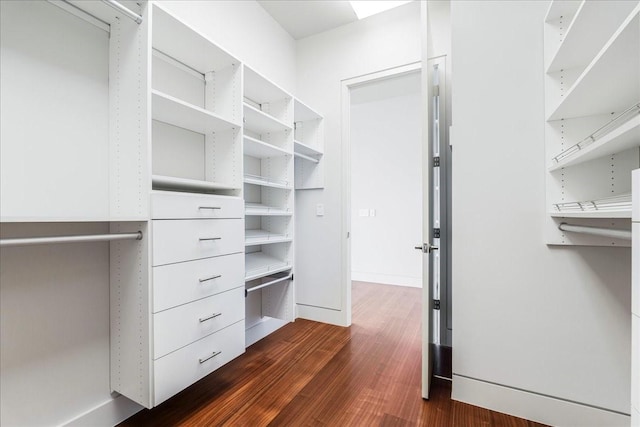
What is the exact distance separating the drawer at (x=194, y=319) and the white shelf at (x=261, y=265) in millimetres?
247

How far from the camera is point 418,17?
2.45 m

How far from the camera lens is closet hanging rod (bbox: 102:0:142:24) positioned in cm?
116

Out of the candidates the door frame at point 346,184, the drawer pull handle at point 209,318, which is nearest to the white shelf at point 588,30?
the door frame at point 346,184

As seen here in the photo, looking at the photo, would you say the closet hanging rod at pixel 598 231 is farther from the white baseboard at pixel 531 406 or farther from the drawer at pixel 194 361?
the drawer at pixel 194 361

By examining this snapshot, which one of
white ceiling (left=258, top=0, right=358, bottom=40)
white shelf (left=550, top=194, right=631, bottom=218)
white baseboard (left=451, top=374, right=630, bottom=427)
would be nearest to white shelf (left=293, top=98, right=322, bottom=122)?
white ceiling (left=258, top=0, right=358, bottom=40)

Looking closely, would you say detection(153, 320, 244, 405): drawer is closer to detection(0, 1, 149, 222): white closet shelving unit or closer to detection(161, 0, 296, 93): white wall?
detection(0, 1, 149, 222): white closet shelving unit

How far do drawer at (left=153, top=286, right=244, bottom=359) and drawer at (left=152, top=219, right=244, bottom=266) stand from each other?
252 millimetres

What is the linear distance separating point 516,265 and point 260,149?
6.07 ft

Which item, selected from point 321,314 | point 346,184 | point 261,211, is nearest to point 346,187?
point 346,184

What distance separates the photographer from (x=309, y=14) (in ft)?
8.56

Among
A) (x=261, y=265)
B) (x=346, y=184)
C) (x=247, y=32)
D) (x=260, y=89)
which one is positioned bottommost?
(x=261, y=265)

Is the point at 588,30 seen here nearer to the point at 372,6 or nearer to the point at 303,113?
the point at 372,6

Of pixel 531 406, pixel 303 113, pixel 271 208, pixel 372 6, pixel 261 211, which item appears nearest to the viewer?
pixel 531 406

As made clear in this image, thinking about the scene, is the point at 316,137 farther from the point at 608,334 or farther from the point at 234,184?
the point at 608,334
